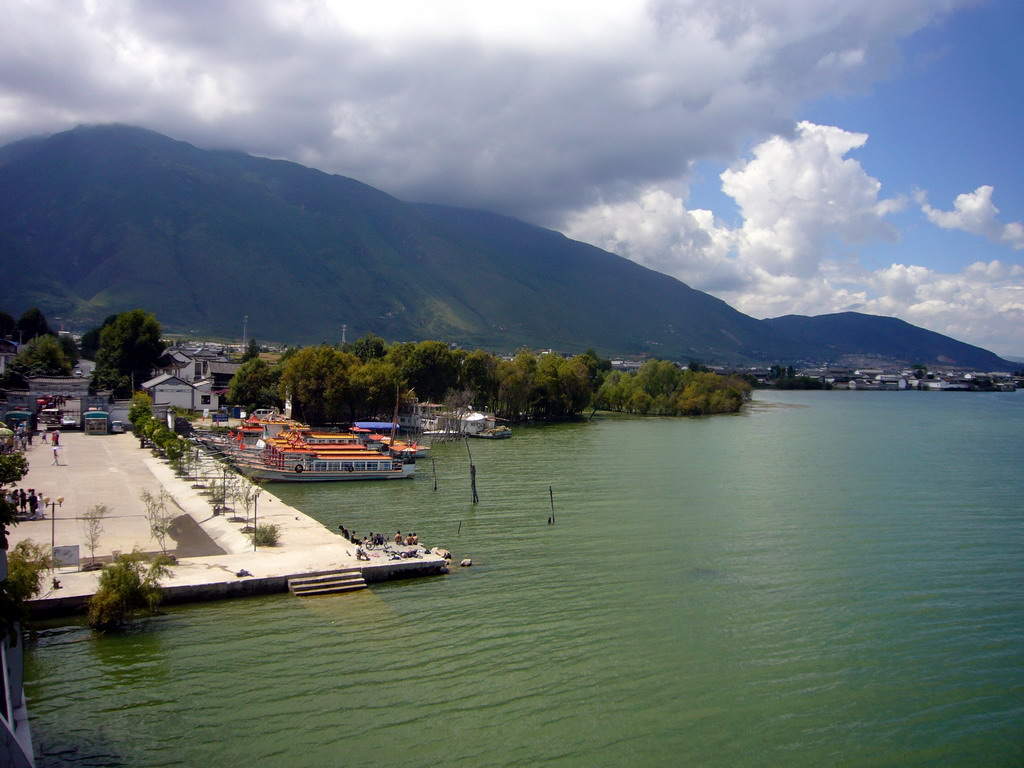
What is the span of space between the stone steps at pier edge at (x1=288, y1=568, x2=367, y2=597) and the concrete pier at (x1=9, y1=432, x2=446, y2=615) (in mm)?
276

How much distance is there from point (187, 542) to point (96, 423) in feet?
142

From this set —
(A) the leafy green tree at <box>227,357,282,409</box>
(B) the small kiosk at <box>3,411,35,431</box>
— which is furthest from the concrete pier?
(A) the leafy green tree at <box>227,357,282,409</box>

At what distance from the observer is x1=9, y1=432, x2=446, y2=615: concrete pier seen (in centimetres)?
2381

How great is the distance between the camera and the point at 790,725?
697 inches

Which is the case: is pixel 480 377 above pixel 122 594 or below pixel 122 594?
above

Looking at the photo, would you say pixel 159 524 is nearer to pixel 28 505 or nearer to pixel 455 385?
pixel 28 505

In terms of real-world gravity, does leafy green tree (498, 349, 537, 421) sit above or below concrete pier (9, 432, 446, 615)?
above

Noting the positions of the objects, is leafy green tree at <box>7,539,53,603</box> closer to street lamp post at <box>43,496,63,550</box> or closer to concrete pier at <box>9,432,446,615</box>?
concrete pier at <box>9,432,446,615</box>

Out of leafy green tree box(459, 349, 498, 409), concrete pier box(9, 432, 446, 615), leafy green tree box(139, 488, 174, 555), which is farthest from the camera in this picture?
leafy green tree box(459, 349, 498, 409)

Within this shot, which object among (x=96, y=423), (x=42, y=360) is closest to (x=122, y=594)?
(x=96, y=423)

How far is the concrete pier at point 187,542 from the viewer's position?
23.8 m

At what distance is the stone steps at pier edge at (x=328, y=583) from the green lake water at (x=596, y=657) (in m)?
0.84

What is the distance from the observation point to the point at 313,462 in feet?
161

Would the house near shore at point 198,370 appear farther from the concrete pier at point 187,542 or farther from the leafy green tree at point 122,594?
the leafy green tree at point 122,594
